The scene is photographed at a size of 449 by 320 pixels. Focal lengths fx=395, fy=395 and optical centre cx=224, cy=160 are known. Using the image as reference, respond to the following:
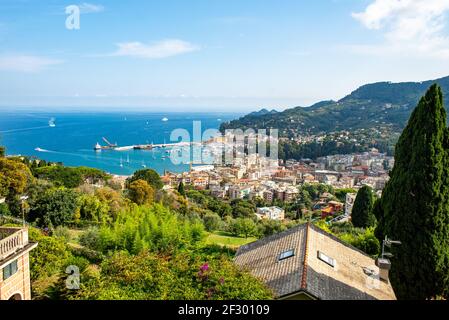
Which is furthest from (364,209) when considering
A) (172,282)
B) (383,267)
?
(172,282)

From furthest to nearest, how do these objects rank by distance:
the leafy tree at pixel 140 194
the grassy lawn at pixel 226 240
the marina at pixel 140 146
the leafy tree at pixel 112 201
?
the marina at pixel 140 146 < the leafy tree at pixel 140 194 < the leafy tree at pixel 112 201 < the grassy lawn at pixel 226 240

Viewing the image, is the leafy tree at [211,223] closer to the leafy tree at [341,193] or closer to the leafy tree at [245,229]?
the leafy tree at [245,229]

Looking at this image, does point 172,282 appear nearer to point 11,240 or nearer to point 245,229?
point 11,240

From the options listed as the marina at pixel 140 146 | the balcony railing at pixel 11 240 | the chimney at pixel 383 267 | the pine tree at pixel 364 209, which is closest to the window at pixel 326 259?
the chimney at pixel 383 267
